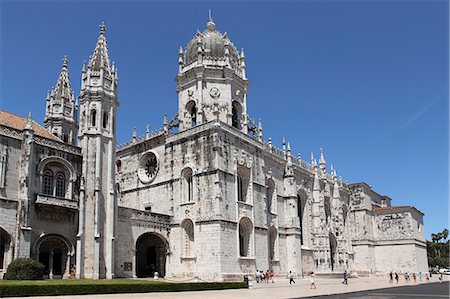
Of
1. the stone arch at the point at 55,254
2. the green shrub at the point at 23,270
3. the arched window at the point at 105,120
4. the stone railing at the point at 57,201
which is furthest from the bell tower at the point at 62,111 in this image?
the green shrub at the point at 23,270

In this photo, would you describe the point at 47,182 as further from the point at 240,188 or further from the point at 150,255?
the point at 240,188

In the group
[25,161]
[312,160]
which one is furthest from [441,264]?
[25,161]

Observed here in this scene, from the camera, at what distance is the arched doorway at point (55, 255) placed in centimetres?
3107

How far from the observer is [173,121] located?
1802 inches

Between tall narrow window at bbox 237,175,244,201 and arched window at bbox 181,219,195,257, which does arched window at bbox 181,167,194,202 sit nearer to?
arched window at bbox 181,219,195,257

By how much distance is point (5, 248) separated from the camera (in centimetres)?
2891

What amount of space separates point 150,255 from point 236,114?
52.1ft

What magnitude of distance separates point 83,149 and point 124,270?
975cm

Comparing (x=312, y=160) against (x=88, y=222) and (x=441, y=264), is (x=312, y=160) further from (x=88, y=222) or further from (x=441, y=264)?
(x=441, y=264)

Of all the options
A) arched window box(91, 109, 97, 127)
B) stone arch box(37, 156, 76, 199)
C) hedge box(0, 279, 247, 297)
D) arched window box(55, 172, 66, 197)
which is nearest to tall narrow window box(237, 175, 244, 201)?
hedge box(0, 279, 247, 297)

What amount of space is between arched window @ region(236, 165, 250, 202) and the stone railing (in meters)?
15.4

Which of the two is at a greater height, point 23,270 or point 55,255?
point 55,255

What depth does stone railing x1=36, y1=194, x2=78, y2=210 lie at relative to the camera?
1199 inches

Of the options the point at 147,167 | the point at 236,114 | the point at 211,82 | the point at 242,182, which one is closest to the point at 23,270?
the point at 147,167
